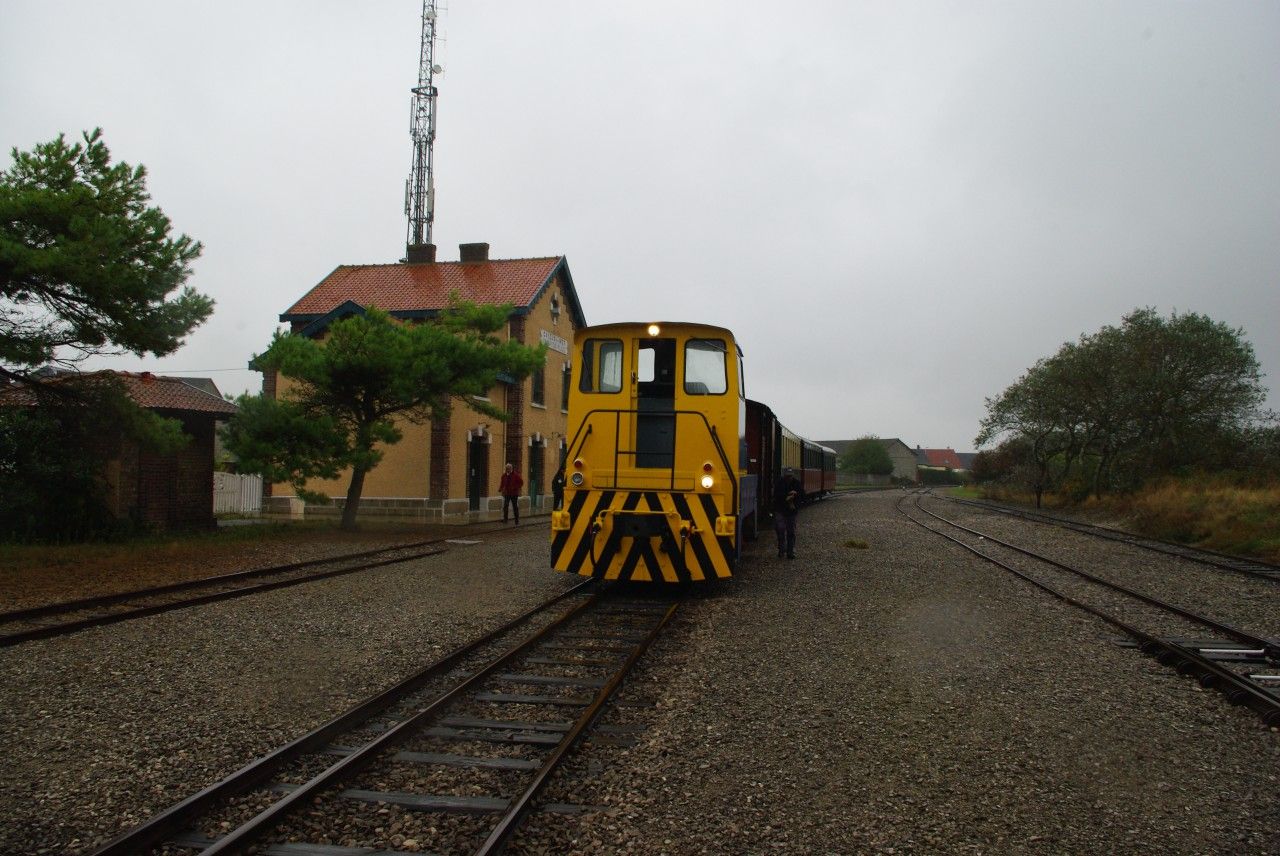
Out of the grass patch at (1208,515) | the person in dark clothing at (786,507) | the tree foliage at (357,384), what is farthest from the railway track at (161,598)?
the grass patch at (1208,515)

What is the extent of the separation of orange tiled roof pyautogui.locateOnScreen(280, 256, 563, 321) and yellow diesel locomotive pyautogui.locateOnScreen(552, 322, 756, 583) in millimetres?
16057

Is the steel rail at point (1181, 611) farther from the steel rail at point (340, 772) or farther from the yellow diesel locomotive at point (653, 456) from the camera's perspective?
the steel rail at point (340, 772)

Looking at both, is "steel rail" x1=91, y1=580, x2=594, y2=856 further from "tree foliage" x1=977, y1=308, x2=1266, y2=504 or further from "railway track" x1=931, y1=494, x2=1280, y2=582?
"tree foliage" x1=977, y1=308, x2=1266, y2=504

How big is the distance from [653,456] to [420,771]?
19.4 feet

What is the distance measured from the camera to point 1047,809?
3918 millimetres

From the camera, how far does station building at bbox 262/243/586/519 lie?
2292cm

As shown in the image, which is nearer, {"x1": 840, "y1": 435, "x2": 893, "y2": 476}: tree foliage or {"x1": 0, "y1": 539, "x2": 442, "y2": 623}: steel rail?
{"x1": 0, "y1": 539, "x2": 442, "y2": 623}: steel rail

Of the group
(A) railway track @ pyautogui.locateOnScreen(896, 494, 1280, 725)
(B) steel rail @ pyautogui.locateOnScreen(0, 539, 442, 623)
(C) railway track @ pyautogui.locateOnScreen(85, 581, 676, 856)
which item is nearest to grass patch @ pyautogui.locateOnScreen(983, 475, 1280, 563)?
(A) railway track @ pyautogui.locateOnScreen(896, 494, 1280, 725)

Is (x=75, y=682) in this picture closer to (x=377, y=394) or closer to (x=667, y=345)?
(x=667, y=345)

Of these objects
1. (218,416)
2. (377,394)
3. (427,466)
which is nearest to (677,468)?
(377,394)

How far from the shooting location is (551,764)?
4094mm

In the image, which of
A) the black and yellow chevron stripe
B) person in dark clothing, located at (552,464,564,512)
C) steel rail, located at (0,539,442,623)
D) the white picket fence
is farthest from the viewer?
the white picket fence

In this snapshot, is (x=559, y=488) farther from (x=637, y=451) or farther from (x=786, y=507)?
(x=786, y=507)

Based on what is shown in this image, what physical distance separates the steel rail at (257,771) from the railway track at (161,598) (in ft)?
11.7
